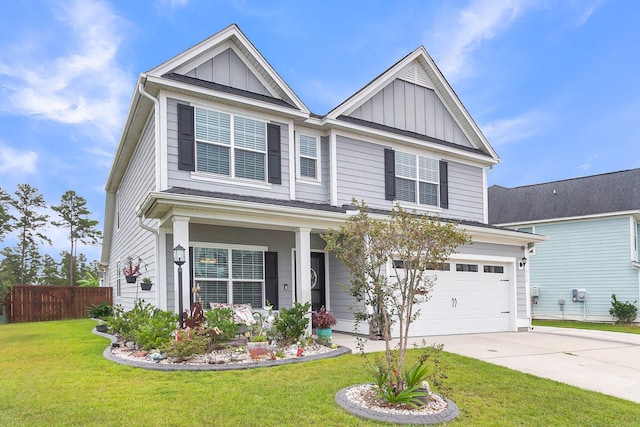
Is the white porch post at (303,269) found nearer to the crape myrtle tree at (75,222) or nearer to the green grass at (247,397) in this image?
the green grass at (247,397)

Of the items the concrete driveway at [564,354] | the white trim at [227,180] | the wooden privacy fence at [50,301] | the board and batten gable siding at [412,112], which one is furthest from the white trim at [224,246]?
the wooden privacy fence at [50,301]

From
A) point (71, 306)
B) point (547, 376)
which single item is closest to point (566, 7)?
point (547, 376)

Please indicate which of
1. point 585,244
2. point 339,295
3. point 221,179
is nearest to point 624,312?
point 585,244

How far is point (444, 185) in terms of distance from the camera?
1305cm

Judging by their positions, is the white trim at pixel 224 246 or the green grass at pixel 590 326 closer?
the white trim at pixel 224 246

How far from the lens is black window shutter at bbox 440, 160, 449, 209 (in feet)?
42.4

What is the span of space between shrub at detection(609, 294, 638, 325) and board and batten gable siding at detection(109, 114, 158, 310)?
58.5 feet

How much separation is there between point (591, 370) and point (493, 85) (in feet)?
46.7

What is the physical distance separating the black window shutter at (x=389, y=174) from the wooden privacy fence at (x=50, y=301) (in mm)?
13840

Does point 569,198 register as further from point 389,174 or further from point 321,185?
point 321,185

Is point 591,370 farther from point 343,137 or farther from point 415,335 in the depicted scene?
point 343,137

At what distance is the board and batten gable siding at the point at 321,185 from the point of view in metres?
10.8

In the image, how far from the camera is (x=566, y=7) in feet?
46.3

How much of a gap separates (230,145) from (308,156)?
2.32 meters
